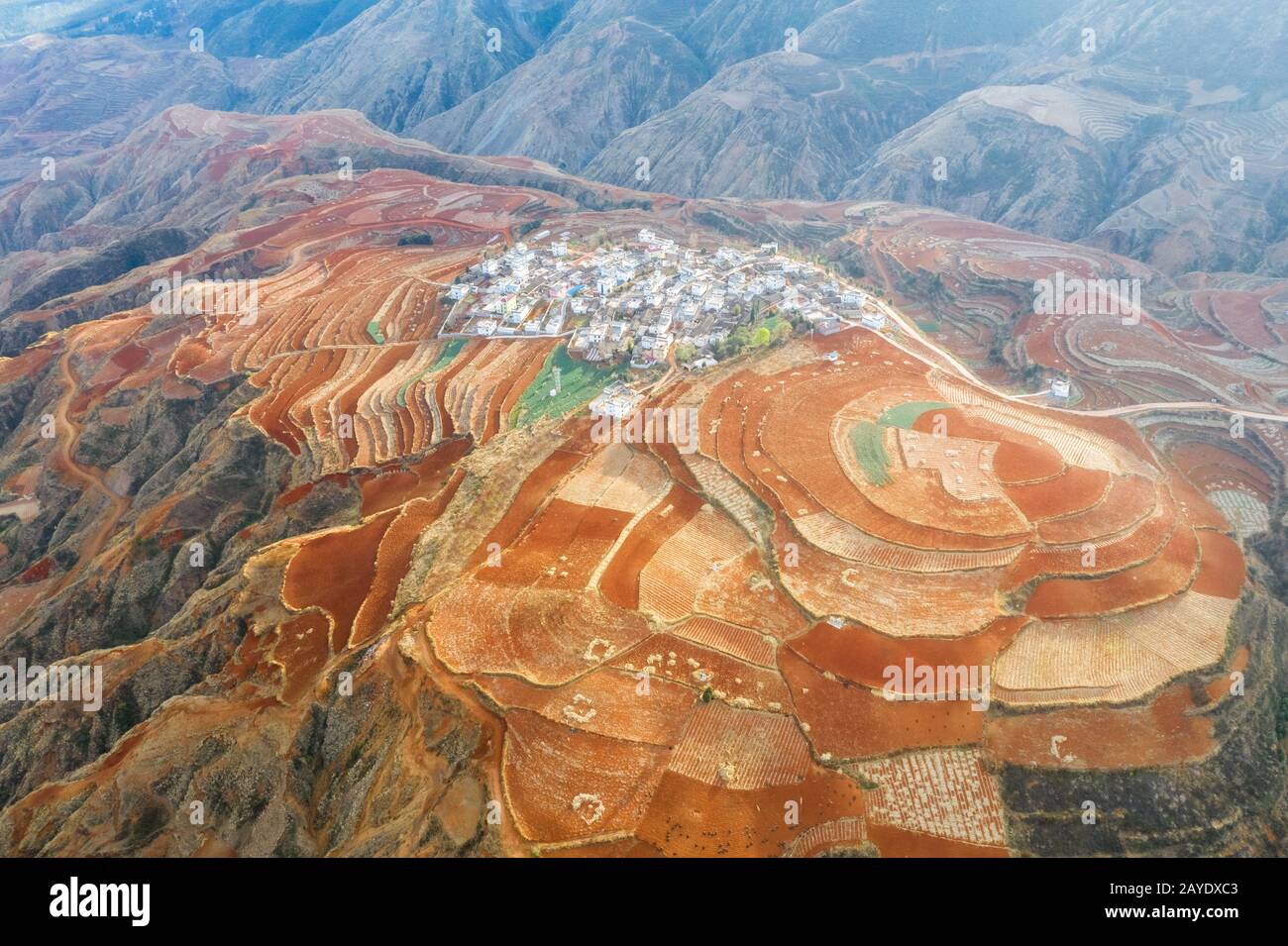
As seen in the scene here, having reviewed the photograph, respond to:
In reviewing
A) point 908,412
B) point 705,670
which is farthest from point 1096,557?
point 705,670

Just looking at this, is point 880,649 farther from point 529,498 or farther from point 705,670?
point 529,498

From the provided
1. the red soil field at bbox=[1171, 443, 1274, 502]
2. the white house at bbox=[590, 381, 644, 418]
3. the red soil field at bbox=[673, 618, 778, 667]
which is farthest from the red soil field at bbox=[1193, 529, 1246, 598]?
the white house at bbox=[590, 381, 644, 418]

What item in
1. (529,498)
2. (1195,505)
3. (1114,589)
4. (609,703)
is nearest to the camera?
(609,703)

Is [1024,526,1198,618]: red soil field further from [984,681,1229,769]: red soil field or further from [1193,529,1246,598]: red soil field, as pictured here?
[984,681,1229,769]: red soil field

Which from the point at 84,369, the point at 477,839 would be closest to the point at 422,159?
the point at 84,369

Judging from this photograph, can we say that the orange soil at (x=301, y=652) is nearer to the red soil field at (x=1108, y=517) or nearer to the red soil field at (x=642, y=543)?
the red soil field at (x=642, y=543)

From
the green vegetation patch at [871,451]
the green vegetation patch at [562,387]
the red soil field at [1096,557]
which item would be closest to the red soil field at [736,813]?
the red soil field at [1096,557]
